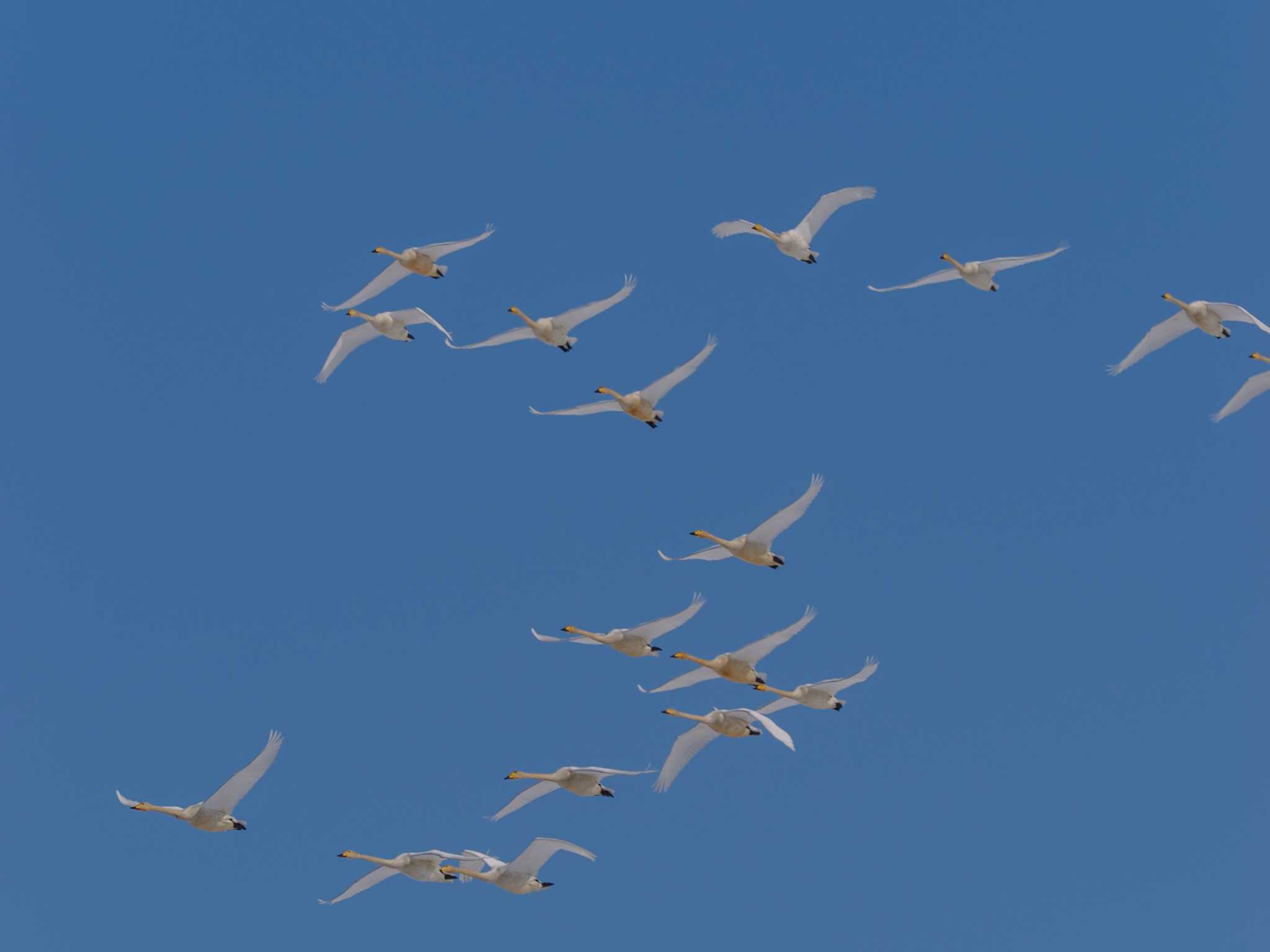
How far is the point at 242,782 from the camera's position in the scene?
141 feet

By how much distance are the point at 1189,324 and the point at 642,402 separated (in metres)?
13.3

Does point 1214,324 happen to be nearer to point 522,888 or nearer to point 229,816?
point 522,888

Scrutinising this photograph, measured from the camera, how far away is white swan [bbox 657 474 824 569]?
4316cm

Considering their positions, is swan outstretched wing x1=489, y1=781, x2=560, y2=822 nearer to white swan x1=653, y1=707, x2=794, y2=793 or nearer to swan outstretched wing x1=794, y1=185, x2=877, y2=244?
white swan x1=653, y1=707, x2=794, y2=793

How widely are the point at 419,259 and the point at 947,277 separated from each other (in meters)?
12.2

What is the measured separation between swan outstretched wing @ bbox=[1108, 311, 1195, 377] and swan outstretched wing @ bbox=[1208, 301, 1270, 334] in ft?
3.14

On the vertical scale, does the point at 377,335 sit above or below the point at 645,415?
above

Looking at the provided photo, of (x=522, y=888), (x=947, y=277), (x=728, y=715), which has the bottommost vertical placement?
(x=522, y=888)

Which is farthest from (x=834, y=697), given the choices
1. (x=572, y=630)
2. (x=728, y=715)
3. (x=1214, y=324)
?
(x=1214, y=324)

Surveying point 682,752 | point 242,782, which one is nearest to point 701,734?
point 682,752

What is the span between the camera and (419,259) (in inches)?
1885

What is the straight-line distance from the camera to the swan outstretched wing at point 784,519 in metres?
43.0

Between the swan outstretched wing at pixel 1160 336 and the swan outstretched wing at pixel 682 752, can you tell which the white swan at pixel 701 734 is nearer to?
the swan outstretched wing at pixel 682 752

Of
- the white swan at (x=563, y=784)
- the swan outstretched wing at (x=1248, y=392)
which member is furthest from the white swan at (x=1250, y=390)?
the white swan at (x=563, y=784)
